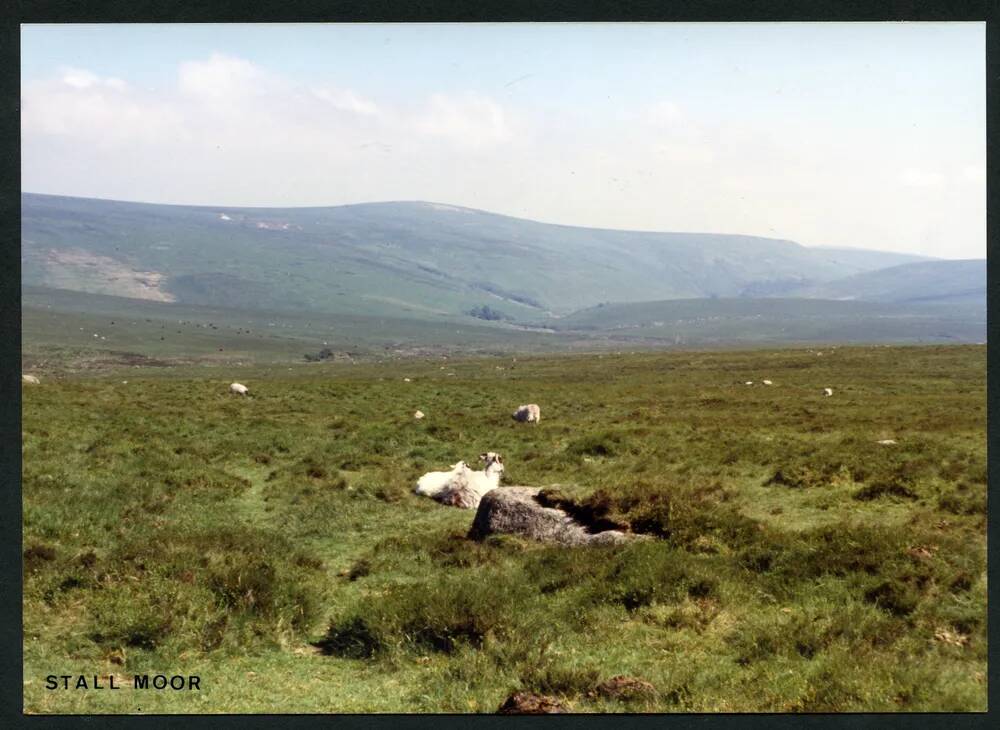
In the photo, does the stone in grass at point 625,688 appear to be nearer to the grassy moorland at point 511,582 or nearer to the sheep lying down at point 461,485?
the grassy moorland at point 511,582

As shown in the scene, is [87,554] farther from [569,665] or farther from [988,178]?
[988,178]

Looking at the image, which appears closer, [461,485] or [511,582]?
[511,582]

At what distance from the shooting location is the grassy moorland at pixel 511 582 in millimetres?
8109

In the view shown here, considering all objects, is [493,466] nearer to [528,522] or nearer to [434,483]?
[434,483]

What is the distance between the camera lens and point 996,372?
7918 mm

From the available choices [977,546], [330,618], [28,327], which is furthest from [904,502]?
[28,327]

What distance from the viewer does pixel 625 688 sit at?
777cm

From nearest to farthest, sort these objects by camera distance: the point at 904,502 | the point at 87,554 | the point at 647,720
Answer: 1. the point at 647,720
2. the point at 87,554
3. the point at 904,502

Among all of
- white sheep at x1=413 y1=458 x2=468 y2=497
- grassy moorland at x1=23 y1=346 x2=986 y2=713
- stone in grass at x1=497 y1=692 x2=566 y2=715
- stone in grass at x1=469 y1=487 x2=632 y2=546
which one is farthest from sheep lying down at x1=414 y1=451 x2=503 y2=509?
stone in grass at x1=497 y1=692 x2=566 y2=715

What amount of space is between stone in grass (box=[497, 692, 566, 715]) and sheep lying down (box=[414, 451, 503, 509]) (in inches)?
397

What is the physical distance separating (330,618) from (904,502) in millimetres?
12219

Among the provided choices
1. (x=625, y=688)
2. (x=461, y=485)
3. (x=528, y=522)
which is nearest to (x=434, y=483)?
(x=461, y=485)

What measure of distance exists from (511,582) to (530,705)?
3642mm

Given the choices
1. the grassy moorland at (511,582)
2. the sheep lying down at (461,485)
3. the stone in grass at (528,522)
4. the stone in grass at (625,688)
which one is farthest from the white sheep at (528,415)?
the stone in grass at (625,688)
